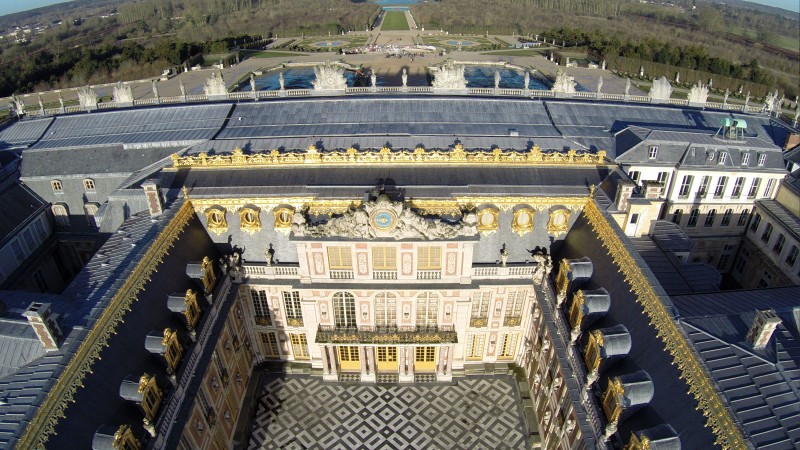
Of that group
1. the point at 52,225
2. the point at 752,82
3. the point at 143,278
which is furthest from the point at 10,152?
the point at 752,82

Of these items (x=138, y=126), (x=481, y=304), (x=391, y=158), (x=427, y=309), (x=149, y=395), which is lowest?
(x=481, y=304)

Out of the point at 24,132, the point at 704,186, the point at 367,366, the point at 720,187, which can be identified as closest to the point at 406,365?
the point at 367,366

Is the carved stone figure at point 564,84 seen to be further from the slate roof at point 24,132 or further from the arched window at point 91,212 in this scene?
the slate roof at point 24,132

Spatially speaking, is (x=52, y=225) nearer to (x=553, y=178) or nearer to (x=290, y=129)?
(x=290, y=129)

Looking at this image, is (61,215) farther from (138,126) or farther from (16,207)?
(138,126)

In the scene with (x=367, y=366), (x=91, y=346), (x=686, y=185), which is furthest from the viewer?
(x=686, y=185)

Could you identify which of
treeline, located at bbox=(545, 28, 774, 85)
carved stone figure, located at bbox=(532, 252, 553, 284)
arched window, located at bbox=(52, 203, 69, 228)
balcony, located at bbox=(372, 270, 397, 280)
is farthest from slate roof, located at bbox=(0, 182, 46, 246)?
treeline, located at bbox=(545, 28, 774, 85)
